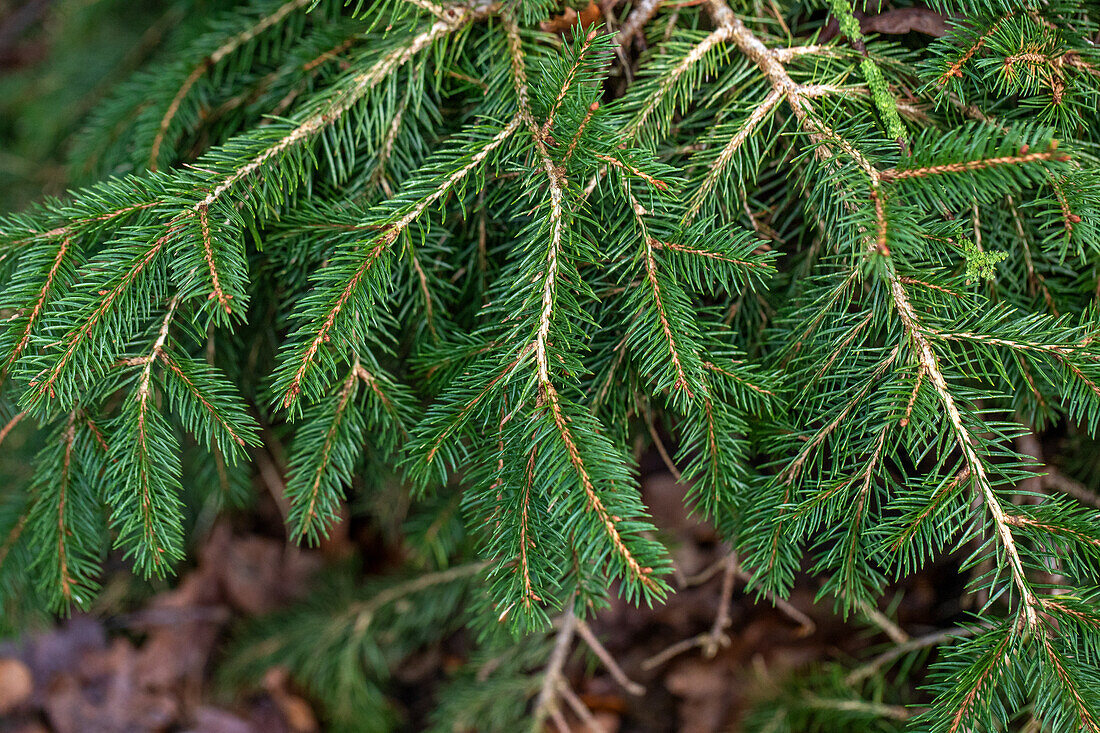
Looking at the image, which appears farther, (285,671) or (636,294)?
(285,671)

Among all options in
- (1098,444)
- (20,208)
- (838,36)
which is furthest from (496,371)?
(20,208)

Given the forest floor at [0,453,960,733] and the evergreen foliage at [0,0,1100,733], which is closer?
the evergreen foliage at [0,0,1100,733]

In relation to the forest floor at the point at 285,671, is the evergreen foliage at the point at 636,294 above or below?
above

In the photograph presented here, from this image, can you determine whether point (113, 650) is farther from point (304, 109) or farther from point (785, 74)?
point (785, 74)

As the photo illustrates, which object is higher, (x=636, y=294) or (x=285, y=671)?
(x=636, y=294)

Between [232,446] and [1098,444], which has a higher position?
[232,446]

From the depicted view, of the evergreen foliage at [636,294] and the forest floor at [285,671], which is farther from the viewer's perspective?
the forest floor at [285,671]

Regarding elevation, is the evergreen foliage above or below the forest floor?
above

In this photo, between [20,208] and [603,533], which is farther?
[20,208]
